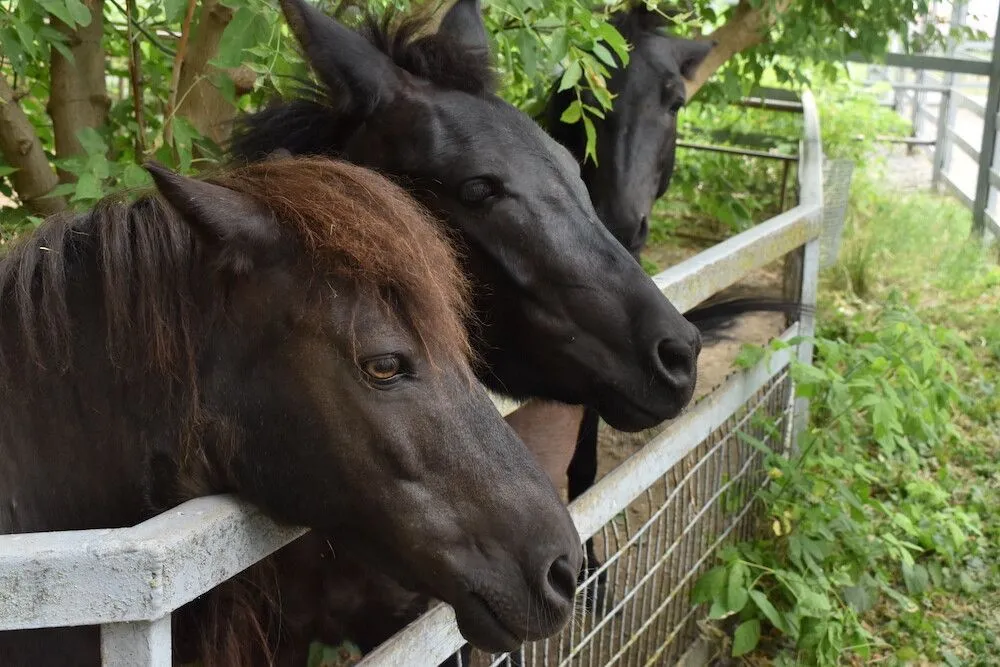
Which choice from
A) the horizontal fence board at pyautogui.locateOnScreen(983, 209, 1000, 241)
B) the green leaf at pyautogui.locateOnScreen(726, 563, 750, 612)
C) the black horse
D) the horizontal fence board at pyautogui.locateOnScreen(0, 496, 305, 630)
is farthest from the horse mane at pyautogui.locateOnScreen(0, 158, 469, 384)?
the horizontal fence board at pyautogui.locateOnScreen(983, 209, 1000, 241)

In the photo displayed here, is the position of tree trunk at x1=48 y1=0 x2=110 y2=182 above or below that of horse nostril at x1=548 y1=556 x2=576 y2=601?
above

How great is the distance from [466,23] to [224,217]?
56.3 inches

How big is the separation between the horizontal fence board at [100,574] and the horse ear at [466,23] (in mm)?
1803

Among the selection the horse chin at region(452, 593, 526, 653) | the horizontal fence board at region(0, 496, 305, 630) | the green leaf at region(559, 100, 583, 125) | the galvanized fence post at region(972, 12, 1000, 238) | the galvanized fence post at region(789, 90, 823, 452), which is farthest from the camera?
the galvanized fence post at region(972, 12, 1000, 238)

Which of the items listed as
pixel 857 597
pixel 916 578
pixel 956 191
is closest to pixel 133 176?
pixel 857 597

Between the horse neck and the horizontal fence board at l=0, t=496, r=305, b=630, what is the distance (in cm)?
40

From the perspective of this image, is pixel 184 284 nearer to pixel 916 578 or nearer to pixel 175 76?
pixel 175 76

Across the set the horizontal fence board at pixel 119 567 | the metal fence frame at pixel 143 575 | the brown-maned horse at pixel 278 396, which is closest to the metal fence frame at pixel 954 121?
the brown-maned horse at pixel 278 396

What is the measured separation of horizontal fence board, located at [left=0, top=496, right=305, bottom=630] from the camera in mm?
1171

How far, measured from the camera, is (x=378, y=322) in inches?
64.4

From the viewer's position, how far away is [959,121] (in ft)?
46.4

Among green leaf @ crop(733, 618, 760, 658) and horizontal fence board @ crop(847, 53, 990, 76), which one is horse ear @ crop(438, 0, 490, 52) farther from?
horizontal fence board @ crop(847, 53, 990, 76)

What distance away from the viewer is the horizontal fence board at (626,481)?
1.67 metres

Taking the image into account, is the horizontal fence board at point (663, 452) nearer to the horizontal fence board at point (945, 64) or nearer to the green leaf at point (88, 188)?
the green leaf at point (88, 188)
